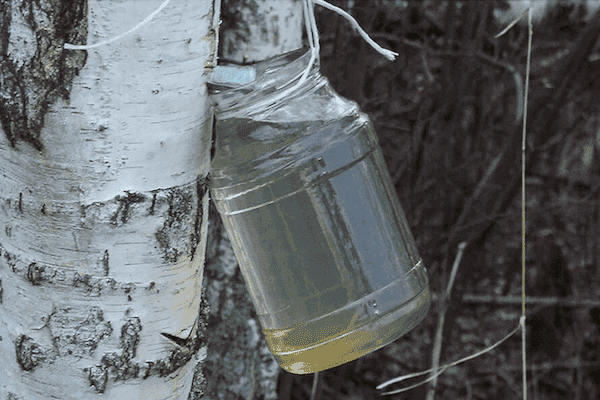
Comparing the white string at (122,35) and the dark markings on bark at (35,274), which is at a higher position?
the white string at (122,35)

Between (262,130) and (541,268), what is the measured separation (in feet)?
8.70

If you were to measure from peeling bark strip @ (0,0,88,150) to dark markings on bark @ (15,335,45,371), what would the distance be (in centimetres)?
25

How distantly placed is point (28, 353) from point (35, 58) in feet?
1.19

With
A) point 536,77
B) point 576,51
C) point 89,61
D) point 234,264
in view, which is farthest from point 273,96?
point 536,77

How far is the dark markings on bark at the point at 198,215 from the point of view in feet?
2.57

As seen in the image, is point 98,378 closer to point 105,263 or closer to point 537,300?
point 105,263

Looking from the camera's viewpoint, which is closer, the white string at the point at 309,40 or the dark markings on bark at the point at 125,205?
the dark markings on bark at the point at 125,205

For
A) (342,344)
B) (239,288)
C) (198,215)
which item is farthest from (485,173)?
(198,215)

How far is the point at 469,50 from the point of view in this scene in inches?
90.8

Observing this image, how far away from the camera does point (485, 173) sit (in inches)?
96.0

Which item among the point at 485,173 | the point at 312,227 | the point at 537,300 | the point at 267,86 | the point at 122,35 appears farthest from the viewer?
the point at 537,300

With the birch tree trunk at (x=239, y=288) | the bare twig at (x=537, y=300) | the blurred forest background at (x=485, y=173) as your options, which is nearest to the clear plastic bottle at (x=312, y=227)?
the birch tree trunk at (x=239, y=288)

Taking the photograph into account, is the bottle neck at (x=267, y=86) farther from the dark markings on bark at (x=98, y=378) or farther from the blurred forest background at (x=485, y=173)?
the blurred forest background at (x=485, y=173)

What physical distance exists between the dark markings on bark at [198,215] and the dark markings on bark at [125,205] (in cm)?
9
